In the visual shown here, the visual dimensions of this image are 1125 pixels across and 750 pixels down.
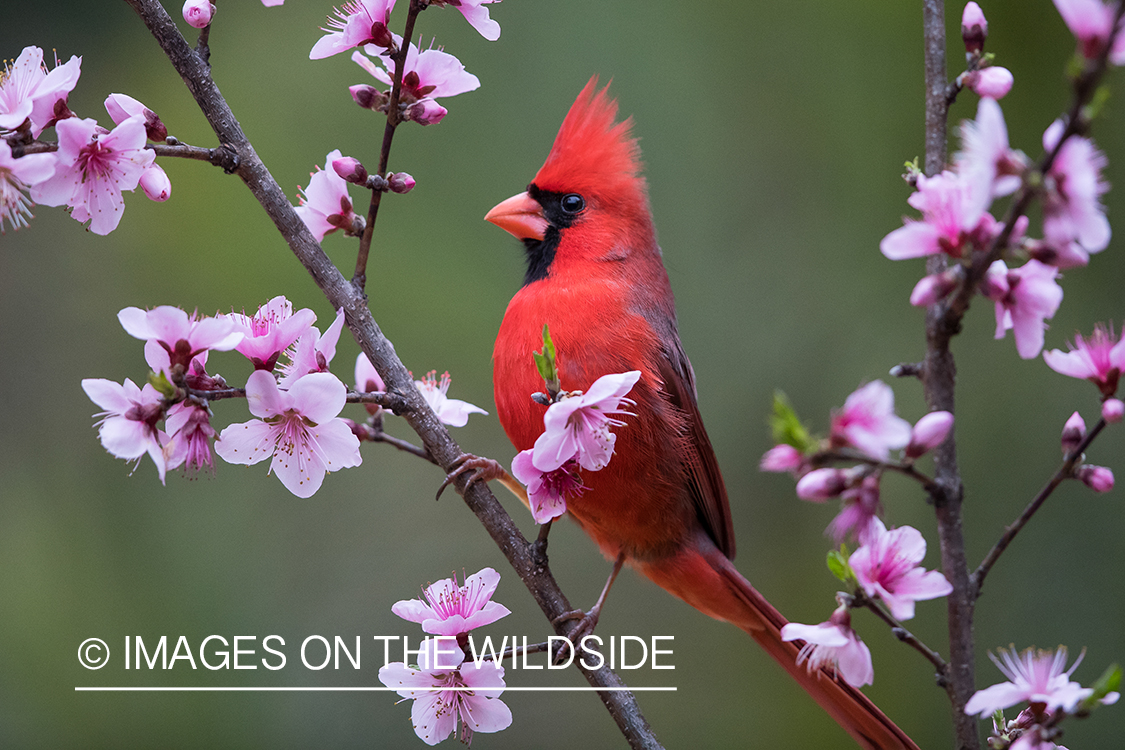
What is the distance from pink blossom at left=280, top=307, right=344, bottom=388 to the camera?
4.07ft

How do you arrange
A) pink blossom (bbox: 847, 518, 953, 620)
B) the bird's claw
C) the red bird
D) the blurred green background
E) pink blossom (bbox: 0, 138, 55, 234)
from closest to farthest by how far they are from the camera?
pink blossom (bbox: 847, 518, 953, 620)
pink blossom (bbox: 0, 138, 55, 234)
the bird's claw
the red bird
the blurred green background

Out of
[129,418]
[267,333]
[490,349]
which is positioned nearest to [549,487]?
[267,333]

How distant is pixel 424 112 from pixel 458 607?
711 mm

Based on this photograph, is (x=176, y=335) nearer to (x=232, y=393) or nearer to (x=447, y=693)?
(x=232, y=393)

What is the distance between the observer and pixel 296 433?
1264 mm

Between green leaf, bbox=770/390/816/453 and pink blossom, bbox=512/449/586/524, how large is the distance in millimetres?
512

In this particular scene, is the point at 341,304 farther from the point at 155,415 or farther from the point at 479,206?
the point at 479,206

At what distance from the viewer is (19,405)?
10.6 ft

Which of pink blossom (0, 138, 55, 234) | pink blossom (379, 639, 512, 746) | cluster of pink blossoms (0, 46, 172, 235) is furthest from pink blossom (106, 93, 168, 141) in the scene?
pink blossom (379, 639, 512, 746)

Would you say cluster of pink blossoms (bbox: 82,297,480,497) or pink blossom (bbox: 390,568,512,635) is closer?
cluster of pink blossoms (bbox: 82,297,480,497)

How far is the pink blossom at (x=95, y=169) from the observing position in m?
1.16

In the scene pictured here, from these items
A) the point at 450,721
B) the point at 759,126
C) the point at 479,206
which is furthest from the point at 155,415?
the point at 759,126

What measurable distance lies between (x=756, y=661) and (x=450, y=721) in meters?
2.38

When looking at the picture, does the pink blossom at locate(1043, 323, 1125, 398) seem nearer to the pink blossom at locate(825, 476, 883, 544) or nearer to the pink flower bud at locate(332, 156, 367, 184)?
the pink blossom at locate(825, 476, 883, 544)
